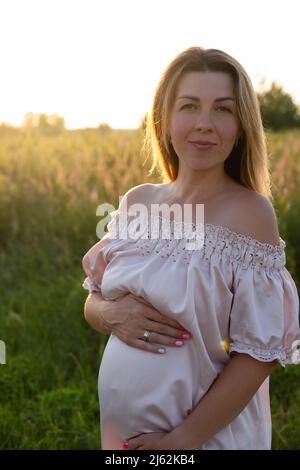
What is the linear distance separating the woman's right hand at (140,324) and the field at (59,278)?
1424mm

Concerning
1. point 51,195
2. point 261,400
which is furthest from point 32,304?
point 261,400

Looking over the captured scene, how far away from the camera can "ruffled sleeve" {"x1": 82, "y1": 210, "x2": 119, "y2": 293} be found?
2.59 m

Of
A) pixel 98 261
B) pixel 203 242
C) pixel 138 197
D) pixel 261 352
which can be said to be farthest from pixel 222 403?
pixel 138 197

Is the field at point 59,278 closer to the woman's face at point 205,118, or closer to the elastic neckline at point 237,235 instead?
the elastic neckline at point 237,235

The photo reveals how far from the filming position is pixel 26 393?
422 centimetres

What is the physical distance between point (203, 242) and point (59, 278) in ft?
11.3

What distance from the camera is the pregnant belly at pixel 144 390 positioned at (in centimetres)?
221

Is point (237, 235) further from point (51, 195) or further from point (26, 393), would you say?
point (51, 195)

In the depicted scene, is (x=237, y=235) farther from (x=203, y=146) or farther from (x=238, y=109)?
(x=238, y=109)

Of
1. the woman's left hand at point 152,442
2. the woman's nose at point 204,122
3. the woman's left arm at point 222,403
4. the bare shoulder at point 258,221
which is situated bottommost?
the woman's left hand at point 152,442

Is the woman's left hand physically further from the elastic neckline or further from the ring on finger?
the elastic neckline

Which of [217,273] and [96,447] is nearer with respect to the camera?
[217,273]
